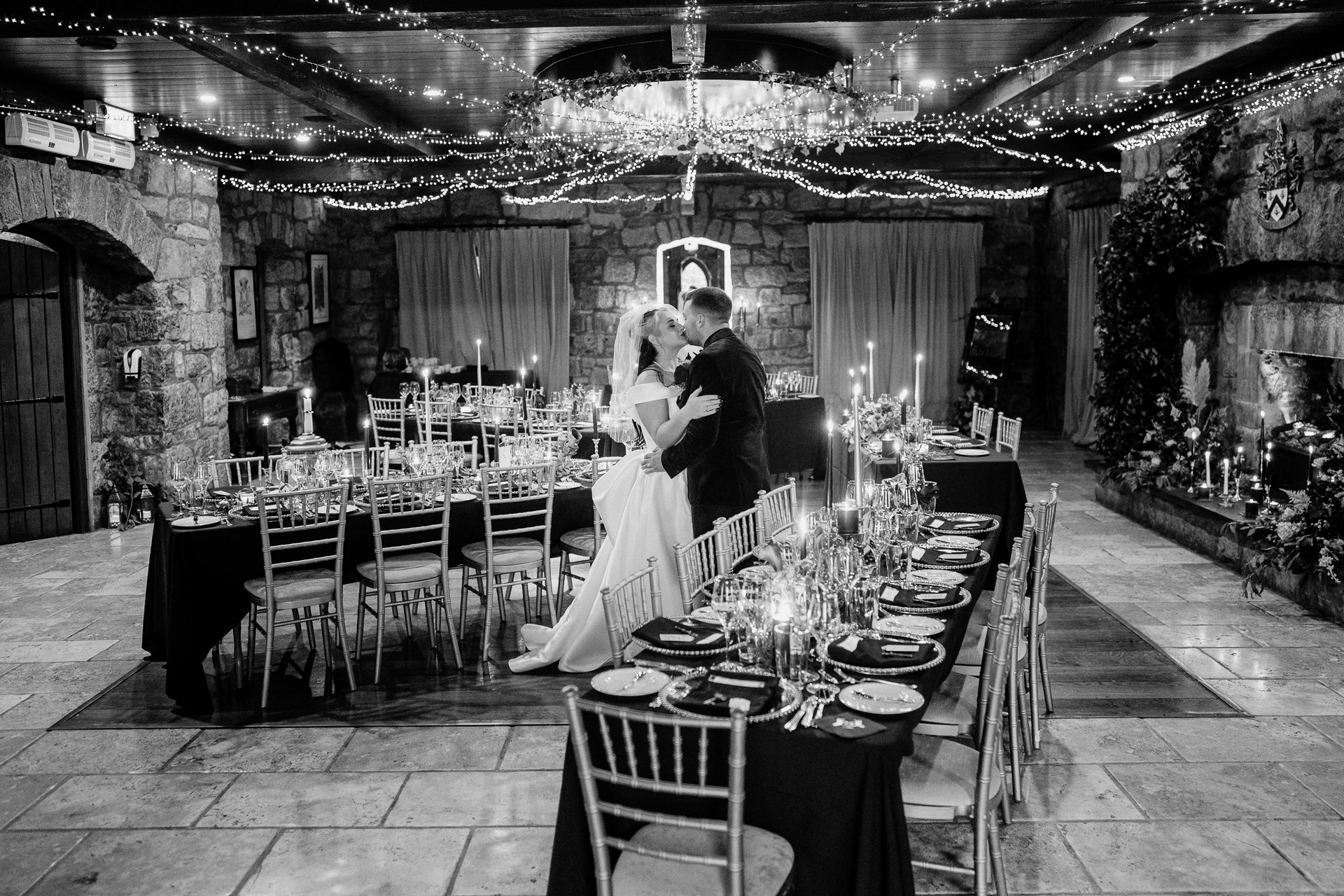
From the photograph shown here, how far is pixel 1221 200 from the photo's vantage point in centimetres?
757

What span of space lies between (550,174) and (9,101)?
590 cm

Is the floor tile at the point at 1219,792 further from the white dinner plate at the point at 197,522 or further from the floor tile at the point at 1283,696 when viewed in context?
the white dinner plate at the point at 197,522

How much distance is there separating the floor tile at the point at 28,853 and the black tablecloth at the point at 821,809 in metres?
1.73

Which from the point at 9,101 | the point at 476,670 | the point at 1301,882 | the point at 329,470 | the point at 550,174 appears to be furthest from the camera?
the point at 550,174

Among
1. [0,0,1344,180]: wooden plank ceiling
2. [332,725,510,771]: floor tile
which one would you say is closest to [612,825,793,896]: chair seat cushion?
[332,725,510,771]: floor tile

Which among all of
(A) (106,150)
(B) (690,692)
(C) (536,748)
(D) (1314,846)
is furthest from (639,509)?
(A) (106,150)

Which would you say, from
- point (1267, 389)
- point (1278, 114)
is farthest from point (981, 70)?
point (1267, 389)

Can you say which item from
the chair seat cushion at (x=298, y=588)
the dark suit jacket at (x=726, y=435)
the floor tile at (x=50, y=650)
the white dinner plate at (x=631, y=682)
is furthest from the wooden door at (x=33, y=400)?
the white dinner plate at (x=631, y=682)

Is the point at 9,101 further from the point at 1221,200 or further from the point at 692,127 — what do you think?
the point at 1221,200

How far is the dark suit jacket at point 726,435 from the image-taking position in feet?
14.6

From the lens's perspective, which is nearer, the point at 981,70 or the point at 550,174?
the point at 981,70

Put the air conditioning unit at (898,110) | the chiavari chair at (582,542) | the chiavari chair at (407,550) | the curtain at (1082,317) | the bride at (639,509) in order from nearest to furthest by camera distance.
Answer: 1. the bride at (639,509)
2. the chiavari chair at (407,550)
3. the chiavari chair at (582,542)
4. the air conditioning unit at (898,110)
5. the curtain at (1082,317)

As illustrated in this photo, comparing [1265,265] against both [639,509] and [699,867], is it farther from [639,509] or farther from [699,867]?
[699,867]

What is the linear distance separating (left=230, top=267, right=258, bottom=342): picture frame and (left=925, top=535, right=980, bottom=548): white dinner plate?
7.80 meters
